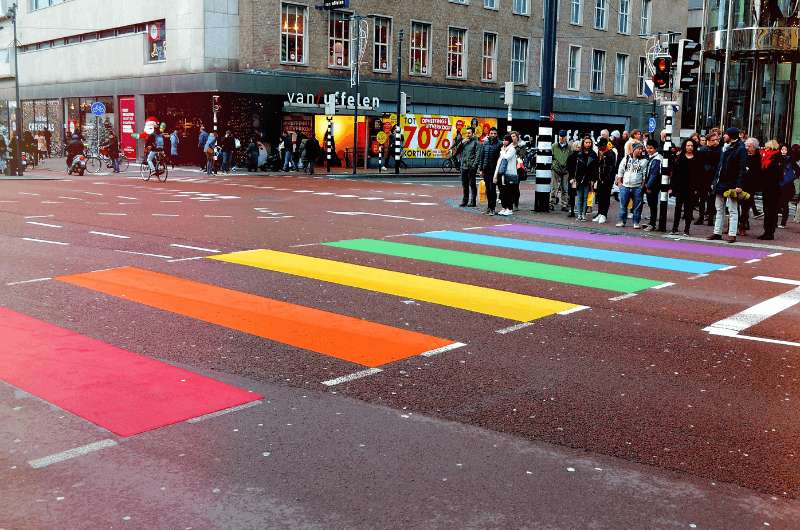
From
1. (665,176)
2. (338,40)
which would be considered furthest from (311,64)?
(665,176)

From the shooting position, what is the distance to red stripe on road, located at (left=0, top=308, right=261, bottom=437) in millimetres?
5309

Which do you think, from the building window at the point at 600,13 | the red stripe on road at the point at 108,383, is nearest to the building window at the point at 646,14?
the building window at the point at 600,13

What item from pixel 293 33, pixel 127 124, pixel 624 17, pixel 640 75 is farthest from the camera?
pixel 640 75

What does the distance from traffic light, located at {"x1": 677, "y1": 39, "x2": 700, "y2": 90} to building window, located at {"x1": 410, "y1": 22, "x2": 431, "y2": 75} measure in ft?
93.2

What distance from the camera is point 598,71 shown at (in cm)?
5400

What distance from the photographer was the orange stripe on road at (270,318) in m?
7.03

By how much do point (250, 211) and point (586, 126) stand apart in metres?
39.4

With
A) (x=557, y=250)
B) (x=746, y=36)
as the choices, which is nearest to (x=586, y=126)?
(x=746, y=36)

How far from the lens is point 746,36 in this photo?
2230 cm

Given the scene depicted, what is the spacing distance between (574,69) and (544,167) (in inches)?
1401

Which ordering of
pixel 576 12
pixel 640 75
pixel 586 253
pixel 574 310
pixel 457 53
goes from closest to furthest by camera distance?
pixel 574 310 < pixel 586 253 < pixel 457 53 < pixel 576 12 < pixel 640 75

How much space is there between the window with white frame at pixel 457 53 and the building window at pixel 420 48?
1449mm

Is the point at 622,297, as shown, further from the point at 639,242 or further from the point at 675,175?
the point at 675,175

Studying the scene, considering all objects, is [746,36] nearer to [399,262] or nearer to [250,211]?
[250,211]
